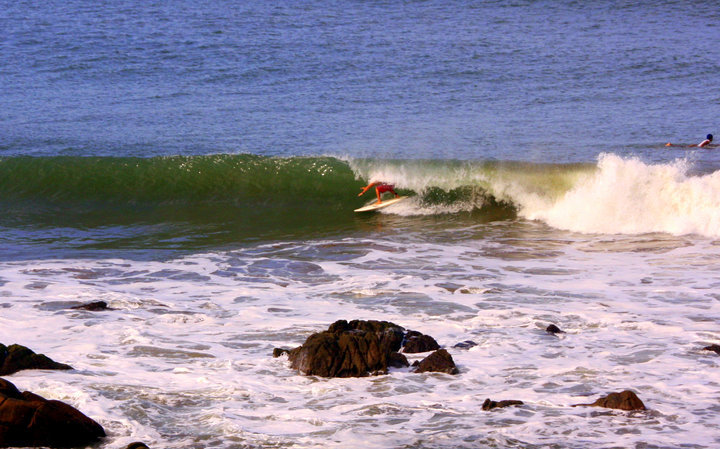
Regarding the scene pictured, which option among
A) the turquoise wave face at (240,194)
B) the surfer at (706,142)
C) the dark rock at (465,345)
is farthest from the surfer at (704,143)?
the dark rock at (465,345)

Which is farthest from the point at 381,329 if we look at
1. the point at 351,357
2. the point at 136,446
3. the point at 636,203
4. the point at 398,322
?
the point at 636,203

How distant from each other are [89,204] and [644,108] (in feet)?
48.8

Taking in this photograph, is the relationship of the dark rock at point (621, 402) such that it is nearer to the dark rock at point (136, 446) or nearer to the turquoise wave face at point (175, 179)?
the dark rock at point (136, 446)

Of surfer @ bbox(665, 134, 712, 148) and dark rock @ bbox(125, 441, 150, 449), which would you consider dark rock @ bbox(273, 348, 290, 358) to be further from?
surfer @ bbox(665, 134, 712, 148)

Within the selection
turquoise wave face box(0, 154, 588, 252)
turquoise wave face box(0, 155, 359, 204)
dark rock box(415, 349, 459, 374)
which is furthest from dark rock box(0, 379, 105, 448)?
turquoise wave face box(0, 155, 359, 204)

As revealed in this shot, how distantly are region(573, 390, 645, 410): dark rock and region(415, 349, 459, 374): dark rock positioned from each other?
1.29 m

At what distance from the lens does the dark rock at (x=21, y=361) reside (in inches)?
309

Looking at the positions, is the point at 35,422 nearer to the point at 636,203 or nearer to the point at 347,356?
the point at 347,356

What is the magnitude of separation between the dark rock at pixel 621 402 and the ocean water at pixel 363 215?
0.58ft

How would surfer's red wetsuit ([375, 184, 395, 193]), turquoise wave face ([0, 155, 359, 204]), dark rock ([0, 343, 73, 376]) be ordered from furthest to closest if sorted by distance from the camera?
1. turquoise wave face ([0, 155, 359, 204])
2. surfer's red wetsuit ([375, 184, 395, 193])
3. dark rock ([0, 343, 73, 376])

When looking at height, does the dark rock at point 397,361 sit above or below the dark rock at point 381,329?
below

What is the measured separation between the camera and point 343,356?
26.7 ft

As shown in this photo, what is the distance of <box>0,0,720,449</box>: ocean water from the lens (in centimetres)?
762

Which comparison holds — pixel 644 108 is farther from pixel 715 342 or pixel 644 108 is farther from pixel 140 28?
pixel 140 28
